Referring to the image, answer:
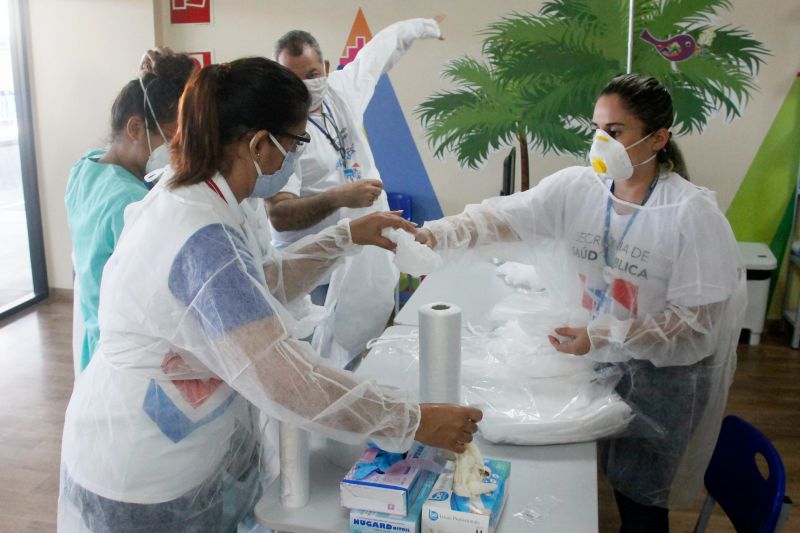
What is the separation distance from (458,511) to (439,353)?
1.22ft

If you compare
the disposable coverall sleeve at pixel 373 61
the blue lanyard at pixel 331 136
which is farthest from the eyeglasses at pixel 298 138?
the disposable coverall sleeve at pixel 373 61

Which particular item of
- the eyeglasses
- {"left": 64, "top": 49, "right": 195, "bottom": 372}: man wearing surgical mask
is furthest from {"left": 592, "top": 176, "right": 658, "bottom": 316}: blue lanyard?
{"left": 64, "top": 49, "right": 195, "bottom": 372}: man wearing surgical mask

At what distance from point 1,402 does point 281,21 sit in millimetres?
2658

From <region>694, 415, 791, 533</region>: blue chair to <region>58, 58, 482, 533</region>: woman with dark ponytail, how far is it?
0.64 metres

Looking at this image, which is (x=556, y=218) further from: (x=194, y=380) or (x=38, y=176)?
(x=38, y=176)

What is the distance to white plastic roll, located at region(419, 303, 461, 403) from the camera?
56.8 inches

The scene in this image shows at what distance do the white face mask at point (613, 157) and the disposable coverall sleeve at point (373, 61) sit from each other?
1369mm

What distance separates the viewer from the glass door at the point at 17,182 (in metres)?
4.45

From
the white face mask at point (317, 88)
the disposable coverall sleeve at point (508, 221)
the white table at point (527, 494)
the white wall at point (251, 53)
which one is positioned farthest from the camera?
the white wall at point (251, 53)

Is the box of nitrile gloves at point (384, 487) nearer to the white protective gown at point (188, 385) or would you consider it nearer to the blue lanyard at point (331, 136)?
the white protective gown at point (188, 385)

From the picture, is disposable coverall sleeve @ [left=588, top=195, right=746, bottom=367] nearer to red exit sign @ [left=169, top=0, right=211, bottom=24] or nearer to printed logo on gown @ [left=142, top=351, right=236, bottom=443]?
printed logo on gown @ [left=142, top=351, right=236, bottom=443]

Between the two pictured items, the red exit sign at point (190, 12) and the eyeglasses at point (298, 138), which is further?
the red exit sign at point (190, 12)

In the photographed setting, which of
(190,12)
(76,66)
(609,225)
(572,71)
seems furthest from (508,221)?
(76,66)

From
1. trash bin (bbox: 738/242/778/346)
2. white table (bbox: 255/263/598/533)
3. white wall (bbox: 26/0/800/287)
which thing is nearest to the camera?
white table (bbox: 255/263/598/533)
